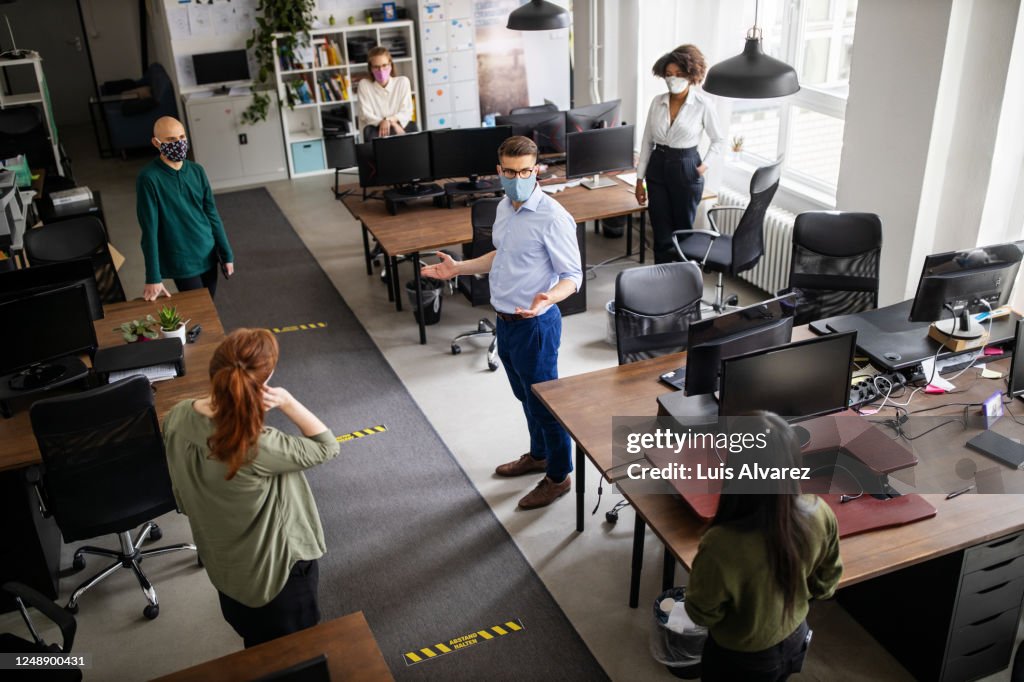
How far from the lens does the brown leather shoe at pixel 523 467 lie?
5.09m

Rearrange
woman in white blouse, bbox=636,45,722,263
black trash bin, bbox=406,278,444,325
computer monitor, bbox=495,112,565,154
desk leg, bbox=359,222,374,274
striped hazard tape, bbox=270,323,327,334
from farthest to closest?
computer monitor, bbox=495,112,565,154
desk leg, bbox=359,222,374,274
striped hazard tape, bbox=270,323,327,334
black trash bin, bbox=406,278,444,325
woman in white blouse, bbox=636,45,722,263

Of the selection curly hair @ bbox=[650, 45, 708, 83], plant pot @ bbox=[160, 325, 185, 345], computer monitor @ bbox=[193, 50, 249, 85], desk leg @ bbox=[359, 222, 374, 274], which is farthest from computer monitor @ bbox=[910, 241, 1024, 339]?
computer monitor @ bbox=[193, 50, 249, 85]

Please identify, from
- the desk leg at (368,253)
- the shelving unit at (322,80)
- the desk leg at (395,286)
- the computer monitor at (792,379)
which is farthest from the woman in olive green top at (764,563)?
the shelving unit at (322,80)

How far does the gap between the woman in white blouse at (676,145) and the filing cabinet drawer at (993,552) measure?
3533mm

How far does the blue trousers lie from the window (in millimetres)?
3568

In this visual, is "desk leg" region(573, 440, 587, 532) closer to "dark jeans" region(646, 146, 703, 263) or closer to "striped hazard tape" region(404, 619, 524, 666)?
"striped hazard tape" region(404, 619, 524, 666)

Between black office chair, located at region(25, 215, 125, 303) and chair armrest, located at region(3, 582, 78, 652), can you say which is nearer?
chair armrest, located at region(3, 582, 78, 652)

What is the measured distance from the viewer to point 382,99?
873cm

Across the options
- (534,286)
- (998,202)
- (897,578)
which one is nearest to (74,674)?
(534,286)

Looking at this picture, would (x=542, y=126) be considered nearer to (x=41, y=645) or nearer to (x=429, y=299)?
(x=429, y=299)

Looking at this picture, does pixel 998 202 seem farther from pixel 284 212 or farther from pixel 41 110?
A: pixel 41 110

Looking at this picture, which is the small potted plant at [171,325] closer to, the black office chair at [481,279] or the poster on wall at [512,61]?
the black office chair at [481,279]

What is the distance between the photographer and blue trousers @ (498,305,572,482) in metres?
4.41

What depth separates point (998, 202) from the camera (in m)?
5.32
